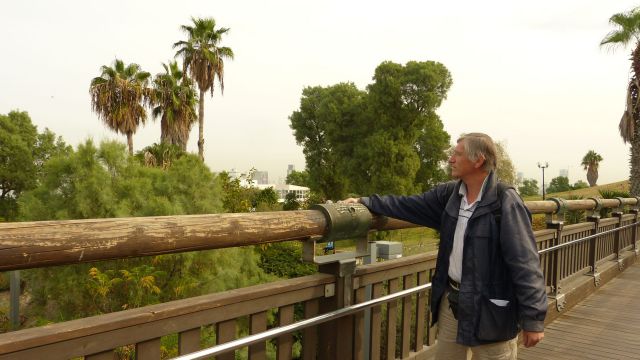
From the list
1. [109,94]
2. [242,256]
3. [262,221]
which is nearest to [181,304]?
[262,221]

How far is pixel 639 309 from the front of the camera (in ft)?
19.3

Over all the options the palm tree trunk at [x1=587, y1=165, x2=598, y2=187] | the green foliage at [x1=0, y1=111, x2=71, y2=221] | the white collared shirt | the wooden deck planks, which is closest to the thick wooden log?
the white collared shirt

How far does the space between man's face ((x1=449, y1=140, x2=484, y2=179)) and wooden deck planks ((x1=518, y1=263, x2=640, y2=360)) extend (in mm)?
2512

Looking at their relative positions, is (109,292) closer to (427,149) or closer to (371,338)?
(371,338)

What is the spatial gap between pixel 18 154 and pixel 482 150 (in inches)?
1613

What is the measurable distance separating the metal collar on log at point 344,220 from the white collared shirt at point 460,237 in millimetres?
423

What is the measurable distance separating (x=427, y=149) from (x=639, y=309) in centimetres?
3243

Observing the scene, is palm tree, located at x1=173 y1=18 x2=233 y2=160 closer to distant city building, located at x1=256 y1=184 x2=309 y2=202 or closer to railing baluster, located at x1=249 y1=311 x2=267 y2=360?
distant city building, located at x1=256 y1=184 x2=309 y2=202

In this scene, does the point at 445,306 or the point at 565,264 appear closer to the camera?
the point at 445,306

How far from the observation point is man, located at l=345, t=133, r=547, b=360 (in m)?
2.16

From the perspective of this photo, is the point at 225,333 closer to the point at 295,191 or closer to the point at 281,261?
the point at 281,261

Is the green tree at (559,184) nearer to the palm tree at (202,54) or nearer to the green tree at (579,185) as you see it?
the green tree at (579,185)

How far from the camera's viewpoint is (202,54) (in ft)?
95.6

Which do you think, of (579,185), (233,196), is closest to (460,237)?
(233,196)
